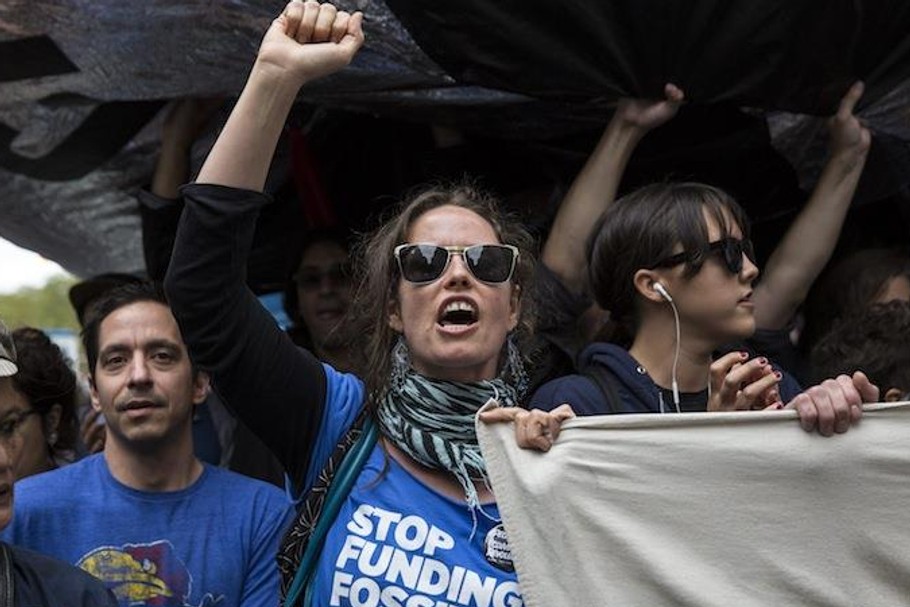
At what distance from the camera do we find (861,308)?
14.6ft

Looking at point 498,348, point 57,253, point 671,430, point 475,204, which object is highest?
point 57,253

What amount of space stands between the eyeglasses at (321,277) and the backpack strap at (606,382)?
1.55 meters

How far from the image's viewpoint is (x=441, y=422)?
→ 3082 millimetres

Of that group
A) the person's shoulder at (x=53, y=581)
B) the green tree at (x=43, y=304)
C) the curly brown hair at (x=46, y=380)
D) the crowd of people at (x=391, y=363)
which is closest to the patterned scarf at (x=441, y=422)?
the crowd of people at (x=391, y=363)

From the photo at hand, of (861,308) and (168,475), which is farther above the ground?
(861,308)

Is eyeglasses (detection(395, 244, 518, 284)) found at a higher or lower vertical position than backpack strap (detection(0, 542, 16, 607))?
higher

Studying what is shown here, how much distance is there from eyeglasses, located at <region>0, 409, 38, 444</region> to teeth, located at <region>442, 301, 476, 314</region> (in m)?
0.89

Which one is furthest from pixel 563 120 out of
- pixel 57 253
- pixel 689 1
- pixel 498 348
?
pixel 57 253

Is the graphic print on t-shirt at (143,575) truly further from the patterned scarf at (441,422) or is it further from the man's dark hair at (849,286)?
the man's dark hair at (849,286)

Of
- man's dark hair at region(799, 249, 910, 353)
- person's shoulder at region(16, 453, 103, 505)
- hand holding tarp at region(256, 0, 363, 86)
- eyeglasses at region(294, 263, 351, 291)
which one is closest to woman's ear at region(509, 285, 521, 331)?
hand holding tarp at region(256, 0, 363, 86)

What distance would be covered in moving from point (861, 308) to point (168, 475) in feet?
6.36

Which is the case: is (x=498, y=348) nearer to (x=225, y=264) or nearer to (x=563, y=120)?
(x=225, y=264)

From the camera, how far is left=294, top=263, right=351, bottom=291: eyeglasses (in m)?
4.89

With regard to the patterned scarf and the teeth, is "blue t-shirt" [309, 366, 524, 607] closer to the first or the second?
the patterned scarf
